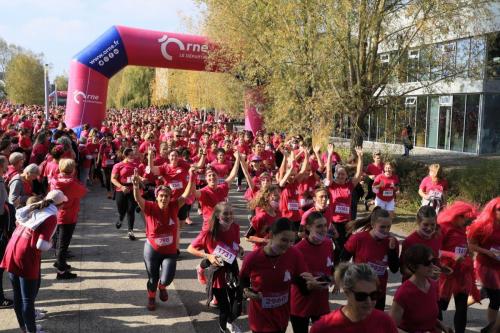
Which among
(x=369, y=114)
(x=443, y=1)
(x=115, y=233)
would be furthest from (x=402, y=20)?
(x=115, y=233)

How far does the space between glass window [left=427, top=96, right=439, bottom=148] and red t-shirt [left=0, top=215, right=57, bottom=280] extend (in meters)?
22.3

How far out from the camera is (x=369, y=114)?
46.8 ft

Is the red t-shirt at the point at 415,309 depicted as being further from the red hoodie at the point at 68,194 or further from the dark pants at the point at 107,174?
the dark pants at the point at 107,174

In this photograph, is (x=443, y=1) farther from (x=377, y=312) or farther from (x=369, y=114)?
(x=377, y=312)

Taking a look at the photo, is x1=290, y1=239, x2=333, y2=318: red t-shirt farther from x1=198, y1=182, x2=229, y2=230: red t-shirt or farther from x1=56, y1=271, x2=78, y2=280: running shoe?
x1=56, y1=271, x2=78, y2=280: running shoe

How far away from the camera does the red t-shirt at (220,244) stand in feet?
16.0

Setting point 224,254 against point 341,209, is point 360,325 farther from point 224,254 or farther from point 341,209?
point 341,209

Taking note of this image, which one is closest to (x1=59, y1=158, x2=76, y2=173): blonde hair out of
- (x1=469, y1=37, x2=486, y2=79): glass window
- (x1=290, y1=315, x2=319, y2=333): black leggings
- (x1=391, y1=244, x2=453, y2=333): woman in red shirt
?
(x1=290, y1=315, x2=319, y2=333): black leggings

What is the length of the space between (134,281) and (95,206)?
18.0 feet

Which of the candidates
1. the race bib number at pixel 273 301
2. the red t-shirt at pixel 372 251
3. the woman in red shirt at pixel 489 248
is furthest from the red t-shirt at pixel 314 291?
the woman in red shirt at pixel 489 248

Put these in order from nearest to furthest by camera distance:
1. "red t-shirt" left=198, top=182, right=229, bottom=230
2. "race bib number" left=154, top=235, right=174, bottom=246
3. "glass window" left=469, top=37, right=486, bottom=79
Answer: "race bib number" left=154, top=235, right=174, bottom=246 < "red t-shirt" left=198, top=182, right=229, bottom=230 < "glass window" left=469, top=37, right=486, bottom=79

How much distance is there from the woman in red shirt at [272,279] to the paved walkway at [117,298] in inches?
55.8

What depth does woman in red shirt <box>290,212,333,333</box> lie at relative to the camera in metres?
4.16

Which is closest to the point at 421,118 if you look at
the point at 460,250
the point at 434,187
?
the point at 434,187
